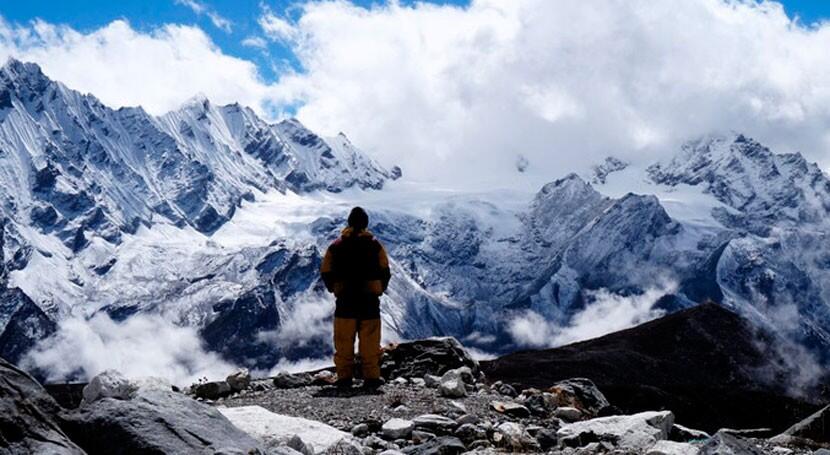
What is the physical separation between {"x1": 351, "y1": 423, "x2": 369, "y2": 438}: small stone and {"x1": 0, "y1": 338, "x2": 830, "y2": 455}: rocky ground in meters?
0.02

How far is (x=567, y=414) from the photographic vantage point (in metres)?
17.5

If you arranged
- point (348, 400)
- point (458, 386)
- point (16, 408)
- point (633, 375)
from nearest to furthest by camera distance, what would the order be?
point (16, 408) < point (348, 400) < point (458, 386) < point (633, 375)

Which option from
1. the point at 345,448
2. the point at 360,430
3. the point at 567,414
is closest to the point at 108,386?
the point at 360,430

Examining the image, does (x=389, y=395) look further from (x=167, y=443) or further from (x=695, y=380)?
(x=695, y=380)

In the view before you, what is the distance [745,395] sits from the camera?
160ft

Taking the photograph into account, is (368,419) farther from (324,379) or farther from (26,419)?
(26,419)

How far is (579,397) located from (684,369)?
46106 millimetres

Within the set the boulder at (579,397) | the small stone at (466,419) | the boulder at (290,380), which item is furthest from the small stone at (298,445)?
the boulder at (290,380)

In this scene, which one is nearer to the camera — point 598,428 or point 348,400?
point 598,428

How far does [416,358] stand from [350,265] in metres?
5.17

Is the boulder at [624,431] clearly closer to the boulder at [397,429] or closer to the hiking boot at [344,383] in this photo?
the boulder at [397,429]

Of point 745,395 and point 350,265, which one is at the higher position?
point 350,265

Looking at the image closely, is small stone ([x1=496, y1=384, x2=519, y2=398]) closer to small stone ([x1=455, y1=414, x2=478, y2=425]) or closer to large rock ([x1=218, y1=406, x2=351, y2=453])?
small stone ([x1=455, y1=414, x2=478, y2=425])

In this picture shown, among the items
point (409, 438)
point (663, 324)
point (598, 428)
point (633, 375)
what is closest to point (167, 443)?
point (409, 438)
